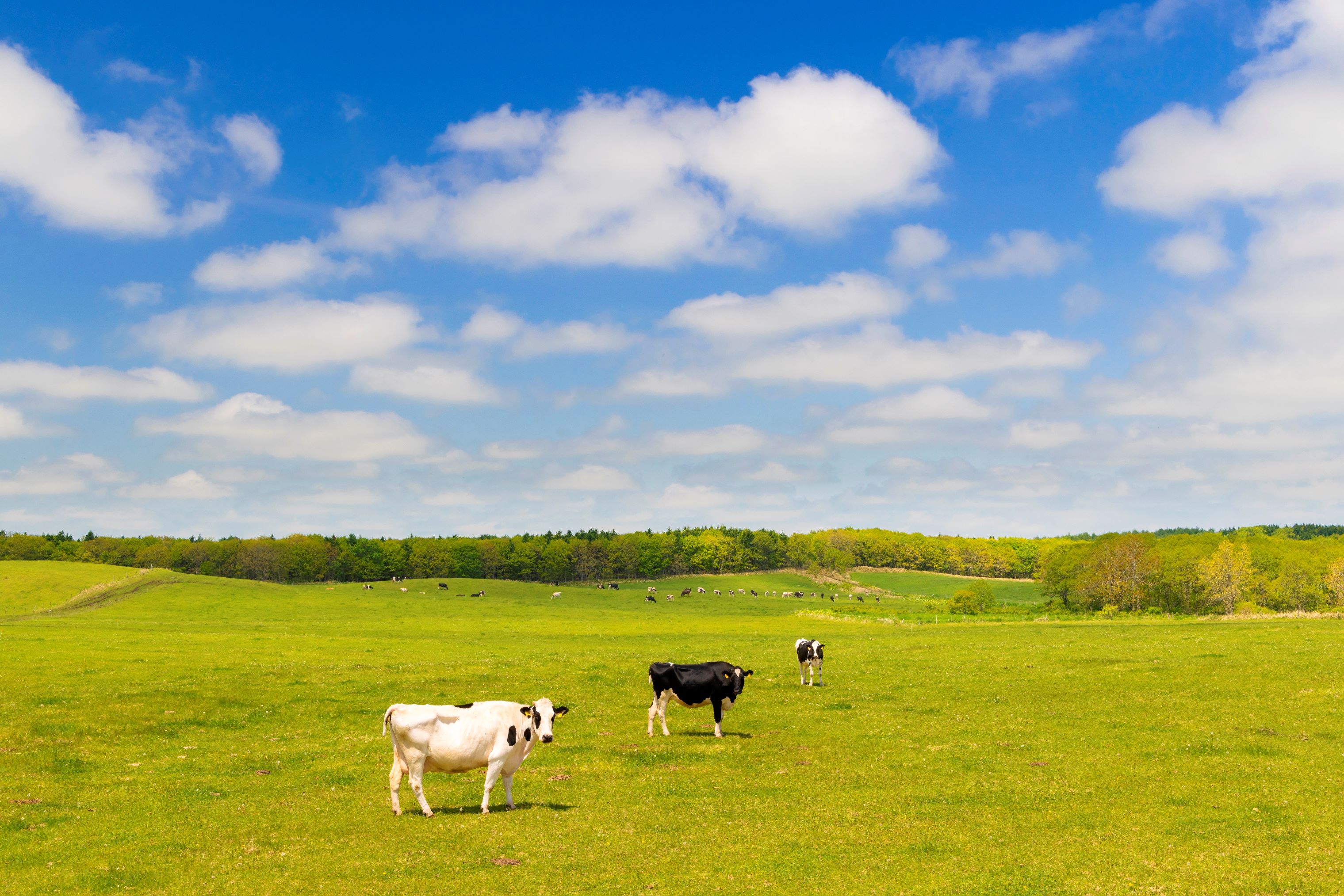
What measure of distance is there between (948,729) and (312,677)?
28.0 metres

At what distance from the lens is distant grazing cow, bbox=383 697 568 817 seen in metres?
16.4

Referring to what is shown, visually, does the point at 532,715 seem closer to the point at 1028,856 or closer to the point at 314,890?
the point at 314,890

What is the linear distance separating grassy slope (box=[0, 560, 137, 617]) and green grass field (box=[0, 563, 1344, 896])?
251 ft

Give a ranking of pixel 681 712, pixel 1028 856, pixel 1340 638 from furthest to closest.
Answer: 1. pixel 1340 638
2. pixel 681 712
3. pixel 1028 856

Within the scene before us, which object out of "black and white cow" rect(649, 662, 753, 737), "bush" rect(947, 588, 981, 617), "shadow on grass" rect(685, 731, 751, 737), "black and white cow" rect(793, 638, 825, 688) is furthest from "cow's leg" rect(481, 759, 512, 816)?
"bush" rect(947, 588, 981, 617)

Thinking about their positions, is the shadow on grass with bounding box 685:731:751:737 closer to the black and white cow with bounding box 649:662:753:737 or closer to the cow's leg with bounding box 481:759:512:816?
the black and white cow with bounding box 649:662:753:737

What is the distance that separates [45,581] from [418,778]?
131 meters

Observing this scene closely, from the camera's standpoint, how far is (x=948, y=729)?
86.0ft

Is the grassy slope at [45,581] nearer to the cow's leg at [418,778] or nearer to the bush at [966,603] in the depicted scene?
the cow's leg at [418,778]

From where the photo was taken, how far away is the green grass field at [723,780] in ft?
45.1

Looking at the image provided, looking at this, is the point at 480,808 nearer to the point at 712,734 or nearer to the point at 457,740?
the point at 457,740

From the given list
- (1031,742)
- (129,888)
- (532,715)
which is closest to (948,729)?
(1031,742)

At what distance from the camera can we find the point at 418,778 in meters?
16.7

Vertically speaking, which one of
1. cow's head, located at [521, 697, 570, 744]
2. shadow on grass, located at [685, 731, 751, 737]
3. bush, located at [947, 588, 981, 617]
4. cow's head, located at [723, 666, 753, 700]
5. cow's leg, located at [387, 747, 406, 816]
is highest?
cow's head, located at [521, 697, 570, 744]
